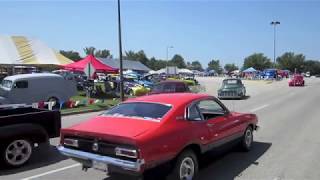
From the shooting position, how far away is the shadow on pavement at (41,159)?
798 cm

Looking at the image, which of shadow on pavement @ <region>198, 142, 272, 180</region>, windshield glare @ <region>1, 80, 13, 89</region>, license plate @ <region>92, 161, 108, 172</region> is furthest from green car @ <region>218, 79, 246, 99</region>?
license plate @ <region>92, 161, 108, 172</region>

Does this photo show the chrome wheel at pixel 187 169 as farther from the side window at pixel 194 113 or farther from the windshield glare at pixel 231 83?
the windshield glare at pixel 231 83

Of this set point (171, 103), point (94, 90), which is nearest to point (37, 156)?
point (171, 103)

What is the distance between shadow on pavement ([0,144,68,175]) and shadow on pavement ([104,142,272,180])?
6.06 feet

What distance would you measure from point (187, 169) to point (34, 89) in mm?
17495

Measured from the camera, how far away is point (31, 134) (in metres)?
8.40

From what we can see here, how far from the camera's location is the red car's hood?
246 inches

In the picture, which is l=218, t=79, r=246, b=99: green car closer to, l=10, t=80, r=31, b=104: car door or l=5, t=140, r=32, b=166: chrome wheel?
l=10, t=80, r=31, b=104: car door

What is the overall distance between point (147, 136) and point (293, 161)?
3.89 metres

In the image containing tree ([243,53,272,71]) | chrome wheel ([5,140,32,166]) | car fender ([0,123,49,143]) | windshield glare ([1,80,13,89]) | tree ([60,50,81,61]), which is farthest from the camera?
tree ([243,53,272,71])

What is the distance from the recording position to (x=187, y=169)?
6824 millimetres

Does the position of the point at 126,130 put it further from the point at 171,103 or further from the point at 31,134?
the point at 31,134

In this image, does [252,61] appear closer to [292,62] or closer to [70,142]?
[292,62]

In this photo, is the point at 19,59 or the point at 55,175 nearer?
the point at 55,175
